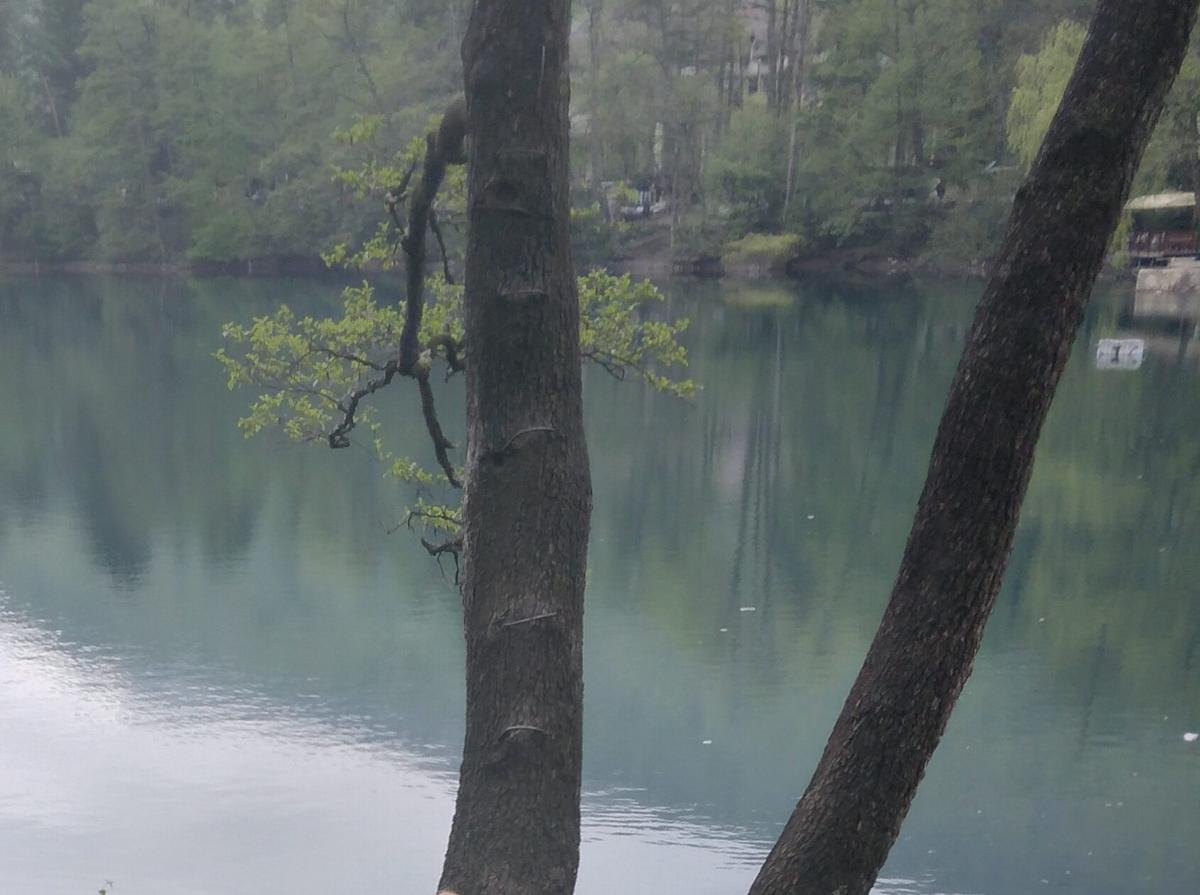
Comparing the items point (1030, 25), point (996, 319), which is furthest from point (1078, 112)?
point (1030, 25)

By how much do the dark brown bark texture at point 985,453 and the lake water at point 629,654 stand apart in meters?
4.03

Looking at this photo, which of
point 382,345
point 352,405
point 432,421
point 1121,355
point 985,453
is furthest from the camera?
point 1121,355

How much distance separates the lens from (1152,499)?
1396 cm

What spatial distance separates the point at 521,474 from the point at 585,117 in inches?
1448

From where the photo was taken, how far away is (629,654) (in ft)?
31.8

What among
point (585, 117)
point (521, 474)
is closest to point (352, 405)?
point (521, 474)

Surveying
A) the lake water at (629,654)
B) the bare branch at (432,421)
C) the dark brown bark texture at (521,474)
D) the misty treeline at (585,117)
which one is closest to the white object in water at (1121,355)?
the lake water at (629,654)

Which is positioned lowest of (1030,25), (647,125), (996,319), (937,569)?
(937,569)

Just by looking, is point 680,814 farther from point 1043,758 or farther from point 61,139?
point 61,139

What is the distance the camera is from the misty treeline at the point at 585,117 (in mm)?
35344

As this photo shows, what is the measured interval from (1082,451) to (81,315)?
22.7m

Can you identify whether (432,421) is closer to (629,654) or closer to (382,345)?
(382,345)

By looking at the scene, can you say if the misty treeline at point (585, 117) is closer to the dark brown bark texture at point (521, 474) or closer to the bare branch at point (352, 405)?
the bare branch at point (352, 405)

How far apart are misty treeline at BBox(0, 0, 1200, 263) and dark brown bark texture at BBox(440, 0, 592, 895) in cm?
3248
